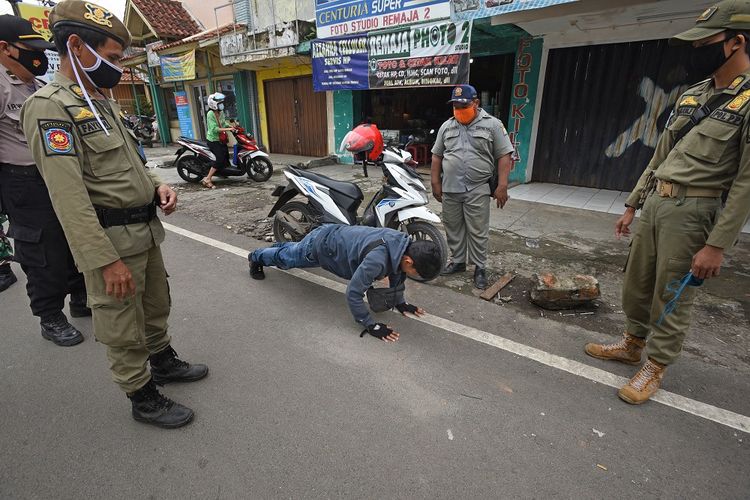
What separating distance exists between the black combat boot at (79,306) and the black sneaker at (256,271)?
128cm

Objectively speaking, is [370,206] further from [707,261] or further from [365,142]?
[707,261]

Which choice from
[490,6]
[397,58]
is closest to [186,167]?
[397,58]

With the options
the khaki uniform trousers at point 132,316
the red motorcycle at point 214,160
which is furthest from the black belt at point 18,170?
the red motorcycle at point 214,160

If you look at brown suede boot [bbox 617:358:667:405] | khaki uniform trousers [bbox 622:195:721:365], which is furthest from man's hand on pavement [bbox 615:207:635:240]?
brown suede boot [bbox 617:358:667:405]

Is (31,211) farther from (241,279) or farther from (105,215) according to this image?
(241,279)

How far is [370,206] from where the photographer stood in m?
4.09

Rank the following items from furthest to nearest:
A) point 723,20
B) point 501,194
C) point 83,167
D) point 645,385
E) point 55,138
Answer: point 501,194 → point 645,385 → point 723,20 → point 83,167 → point 55,138

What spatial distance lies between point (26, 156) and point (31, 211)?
37 centimetres

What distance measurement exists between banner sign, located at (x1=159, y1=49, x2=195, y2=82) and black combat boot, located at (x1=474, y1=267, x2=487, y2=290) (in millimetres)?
12218

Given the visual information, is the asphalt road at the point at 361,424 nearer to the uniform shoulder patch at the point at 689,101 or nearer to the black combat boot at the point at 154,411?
the black combat boot at the point at 154,411

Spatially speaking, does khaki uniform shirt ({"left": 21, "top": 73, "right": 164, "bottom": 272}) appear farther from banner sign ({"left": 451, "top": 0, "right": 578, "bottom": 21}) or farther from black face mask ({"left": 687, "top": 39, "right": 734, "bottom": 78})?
banner sign ({"left": 451, "top": 0, "right": 578, "bottom": 21})

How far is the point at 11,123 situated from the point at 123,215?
156cm

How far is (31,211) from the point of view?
2570mm

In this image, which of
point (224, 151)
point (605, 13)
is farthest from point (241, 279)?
point (605, 13)
